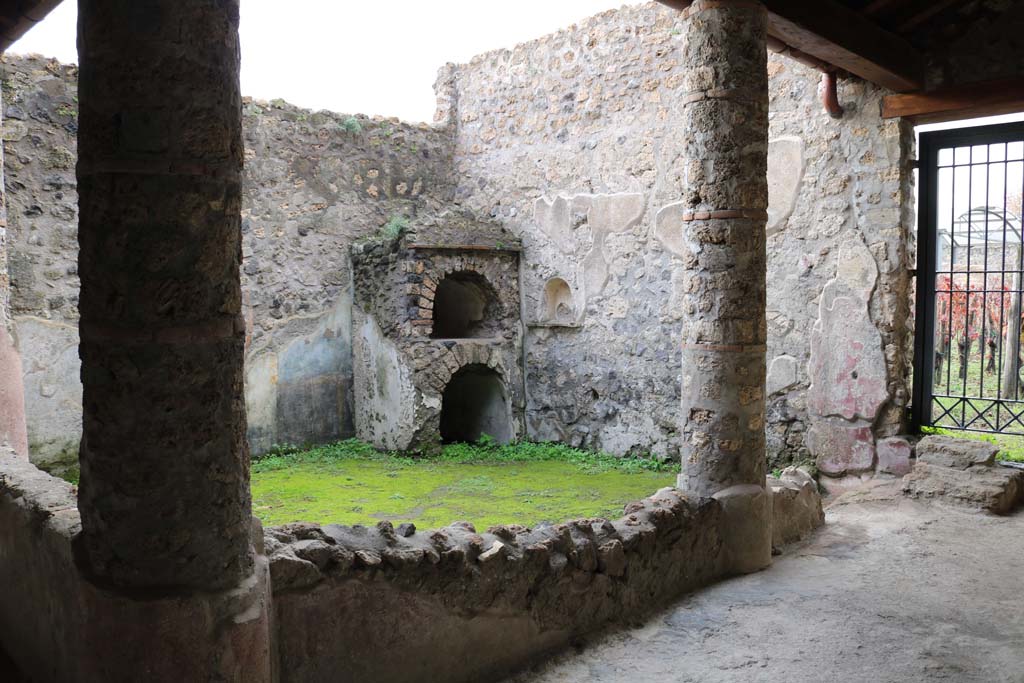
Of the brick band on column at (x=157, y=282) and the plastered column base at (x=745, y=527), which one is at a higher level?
the brick band on column at (x=157, y=282)

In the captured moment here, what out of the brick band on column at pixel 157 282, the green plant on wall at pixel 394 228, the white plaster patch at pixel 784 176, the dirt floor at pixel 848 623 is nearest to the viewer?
the brick band on column at pixel 157 282

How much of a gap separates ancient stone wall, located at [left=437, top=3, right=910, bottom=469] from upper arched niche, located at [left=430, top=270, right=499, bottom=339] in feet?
1.56

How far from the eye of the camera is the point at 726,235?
4.02 meters

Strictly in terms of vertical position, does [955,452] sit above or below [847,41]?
below

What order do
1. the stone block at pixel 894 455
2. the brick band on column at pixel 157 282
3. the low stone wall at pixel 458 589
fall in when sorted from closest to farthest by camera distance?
1. the brick band on column at pixel 157 282
2. the low stone wall at pixel 458 589
3. the stone block at pixel 894 455

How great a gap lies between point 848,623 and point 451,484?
4.92 meters

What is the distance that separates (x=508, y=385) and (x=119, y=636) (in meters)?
7.70

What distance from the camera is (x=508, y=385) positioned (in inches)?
381

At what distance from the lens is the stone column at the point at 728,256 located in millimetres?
3984

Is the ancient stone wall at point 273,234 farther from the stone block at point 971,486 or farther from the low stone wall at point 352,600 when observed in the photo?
the stone block at point 971,486

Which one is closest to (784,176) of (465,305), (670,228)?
(670,228)

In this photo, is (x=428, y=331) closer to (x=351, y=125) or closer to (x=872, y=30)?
(x=351, y=125)

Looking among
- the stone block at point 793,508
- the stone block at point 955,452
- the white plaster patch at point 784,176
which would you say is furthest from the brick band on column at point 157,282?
the white plaster patch at point 784,176

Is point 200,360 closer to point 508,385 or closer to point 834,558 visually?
point 834,558
